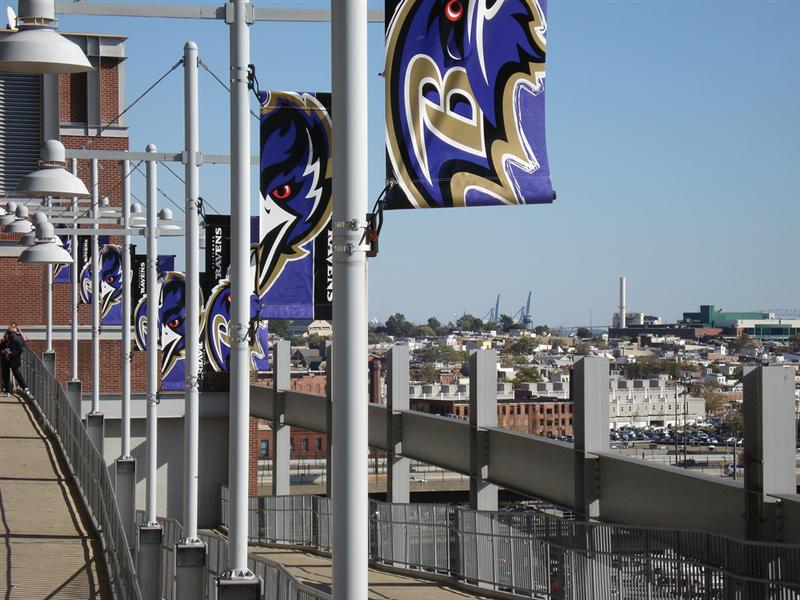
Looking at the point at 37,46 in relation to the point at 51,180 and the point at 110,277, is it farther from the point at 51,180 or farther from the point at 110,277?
the point at 110,277

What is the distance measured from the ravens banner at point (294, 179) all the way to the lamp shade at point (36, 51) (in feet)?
8.77

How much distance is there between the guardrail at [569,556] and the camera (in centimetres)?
1809

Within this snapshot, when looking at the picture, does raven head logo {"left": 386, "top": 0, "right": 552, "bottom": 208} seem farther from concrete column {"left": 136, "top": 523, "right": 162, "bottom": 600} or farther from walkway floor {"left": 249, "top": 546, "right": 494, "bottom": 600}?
walkway floor {"left": 249, "top": 546, "right": 494, "bottom": 600}

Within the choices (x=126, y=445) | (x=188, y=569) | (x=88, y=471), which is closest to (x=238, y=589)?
(x=188, y=569)

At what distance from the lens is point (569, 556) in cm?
2214

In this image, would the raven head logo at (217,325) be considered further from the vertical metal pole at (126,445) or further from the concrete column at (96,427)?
the concrete column at (96,427)

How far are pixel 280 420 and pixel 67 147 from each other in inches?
712

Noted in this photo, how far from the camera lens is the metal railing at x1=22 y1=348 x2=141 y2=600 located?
17.9 meters

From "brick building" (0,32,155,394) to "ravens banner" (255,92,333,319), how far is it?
130 feet

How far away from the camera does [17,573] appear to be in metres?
20.3

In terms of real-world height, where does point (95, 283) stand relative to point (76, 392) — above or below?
above

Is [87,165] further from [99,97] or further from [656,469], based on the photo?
[656,469]

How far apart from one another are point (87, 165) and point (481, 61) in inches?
1859

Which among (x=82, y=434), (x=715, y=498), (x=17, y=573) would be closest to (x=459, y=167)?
(x=715, y=498)
